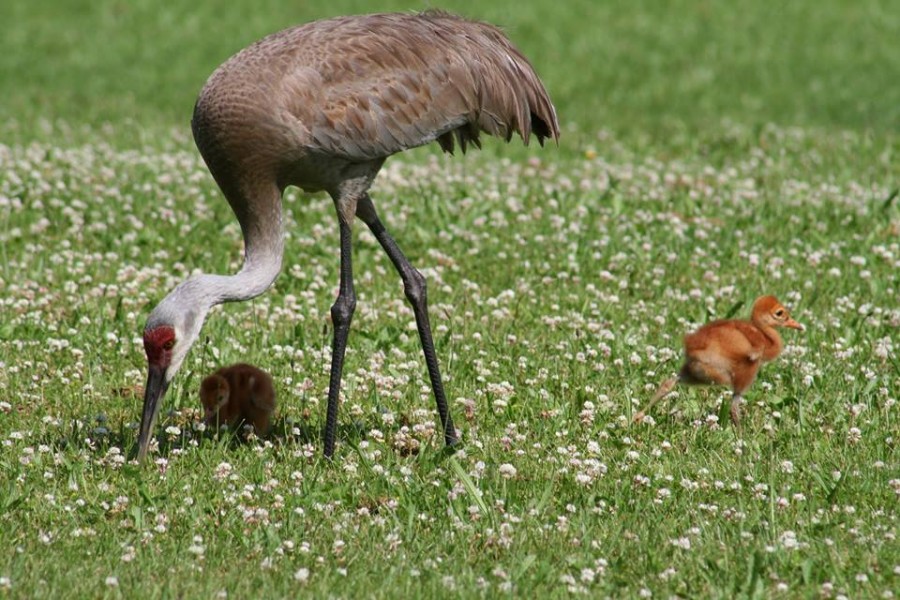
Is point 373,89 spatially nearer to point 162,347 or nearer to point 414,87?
point 414,87

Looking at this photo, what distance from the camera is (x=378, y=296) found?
29.1 feet

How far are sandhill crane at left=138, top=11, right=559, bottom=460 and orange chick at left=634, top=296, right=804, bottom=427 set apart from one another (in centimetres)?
124

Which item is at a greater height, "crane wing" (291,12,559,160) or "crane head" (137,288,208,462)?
"crane wing" (291,12,559,160)

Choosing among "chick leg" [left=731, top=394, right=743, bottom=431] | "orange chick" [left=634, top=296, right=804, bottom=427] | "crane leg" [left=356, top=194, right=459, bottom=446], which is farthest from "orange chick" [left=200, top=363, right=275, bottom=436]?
"chick leg" [left=731, top=394, right=743, bottom=431]

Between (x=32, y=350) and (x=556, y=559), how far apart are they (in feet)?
11.9

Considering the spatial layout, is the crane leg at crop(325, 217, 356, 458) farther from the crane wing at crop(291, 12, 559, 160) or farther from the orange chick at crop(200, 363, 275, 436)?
the crane wing at crop(291, 12, 559, 160)

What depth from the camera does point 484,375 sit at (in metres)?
7.54

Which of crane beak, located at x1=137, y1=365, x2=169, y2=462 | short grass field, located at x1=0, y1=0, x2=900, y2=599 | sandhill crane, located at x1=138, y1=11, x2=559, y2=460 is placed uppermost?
sandhill crane, located at x1=138, y1=11, x2=559, y2=460

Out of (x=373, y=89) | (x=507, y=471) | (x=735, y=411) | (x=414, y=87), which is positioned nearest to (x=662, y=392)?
(x=735, y=411)

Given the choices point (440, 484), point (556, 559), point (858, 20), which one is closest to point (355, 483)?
point (440, 484)

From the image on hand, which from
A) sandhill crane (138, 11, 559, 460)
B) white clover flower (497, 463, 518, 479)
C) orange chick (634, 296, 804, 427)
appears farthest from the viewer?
orange chick (634, 296, 804, 427)

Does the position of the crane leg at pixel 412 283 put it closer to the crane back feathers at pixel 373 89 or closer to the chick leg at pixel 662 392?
the crane back feathers at pixel 373 89

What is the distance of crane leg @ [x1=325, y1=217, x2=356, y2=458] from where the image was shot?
6520 mm

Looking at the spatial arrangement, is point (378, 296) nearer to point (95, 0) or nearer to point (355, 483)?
point (355, 483)
